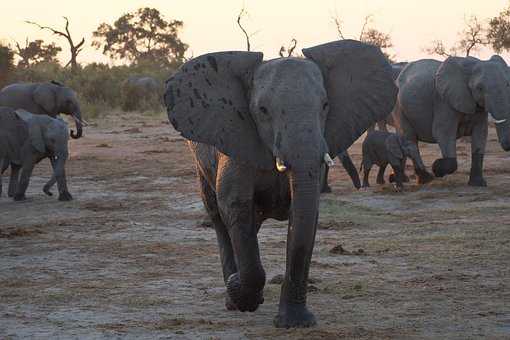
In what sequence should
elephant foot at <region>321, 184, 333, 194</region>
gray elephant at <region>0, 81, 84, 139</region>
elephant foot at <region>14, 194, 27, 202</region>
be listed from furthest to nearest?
gray elephant at <region>0, 81, 84, 139</region> < elephant foot at <region>321, 184, 333, 194</region> < elephant foot at <region>14, 194, 27, 202</region>

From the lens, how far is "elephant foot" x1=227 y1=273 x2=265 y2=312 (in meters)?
5.98

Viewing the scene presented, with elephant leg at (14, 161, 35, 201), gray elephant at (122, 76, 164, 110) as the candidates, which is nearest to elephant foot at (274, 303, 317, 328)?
elephant leg at (14, 161, 35, 201)

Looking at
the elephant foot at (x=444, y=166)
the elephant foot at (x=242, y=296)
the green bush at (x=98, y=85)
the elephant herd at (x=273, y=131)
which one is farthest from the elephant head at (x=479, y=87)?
the green bush at (x=98, y=85)

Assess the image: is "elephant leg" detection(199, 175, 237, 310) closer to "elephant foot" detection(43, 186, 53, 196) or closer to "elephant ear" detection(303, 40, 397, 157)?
"elephant ear" detection(303, 40, 397, 157)

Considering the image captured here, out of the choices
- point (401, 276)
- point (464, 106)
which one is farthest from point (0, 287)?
point (464, 106)

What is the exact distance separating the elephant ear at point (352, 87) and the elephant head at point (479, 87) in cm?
696

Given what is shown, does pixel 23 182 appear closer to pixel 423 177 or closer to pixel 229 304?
pixel 423 177

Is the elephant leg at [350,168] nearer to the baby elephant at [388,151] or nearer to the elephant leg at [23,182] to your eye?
the baby elephant at [388,151]

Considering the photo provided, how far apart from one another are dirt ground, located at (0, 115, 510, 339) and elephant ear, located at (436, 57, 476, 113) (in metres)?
1.00

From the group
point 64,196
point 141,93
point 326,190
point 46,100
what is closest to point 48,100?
point 46,100

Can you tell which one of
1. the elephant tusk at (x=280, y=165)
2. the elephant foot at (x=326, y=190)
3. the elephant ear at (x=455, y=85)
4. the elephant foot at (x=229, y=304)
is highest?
the elephant ear at (x=455, y=85)

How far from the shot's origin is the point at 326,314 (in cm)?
623

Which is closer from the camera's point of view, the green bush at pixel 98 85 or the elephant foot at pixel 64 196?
the elephant foot at pixel 64 196

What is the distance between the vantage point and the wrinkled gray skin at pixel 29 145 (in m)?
13.1
